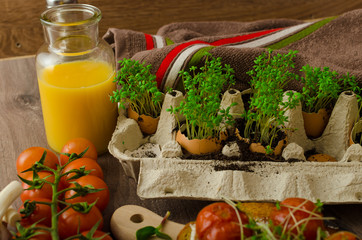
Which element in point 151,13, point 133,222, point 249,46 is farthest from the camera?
point 151,13

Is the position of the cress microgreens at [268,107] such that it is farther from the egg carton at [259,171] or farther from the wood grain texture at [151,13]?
→ the wood grain texture at [151,13]

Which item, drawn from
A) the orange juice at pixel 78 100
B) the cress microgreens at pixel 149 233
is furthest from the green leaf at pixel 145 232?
the orange juice at pixel 78 100

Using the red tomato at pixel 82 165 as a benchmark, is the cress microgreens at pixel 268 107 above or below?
above

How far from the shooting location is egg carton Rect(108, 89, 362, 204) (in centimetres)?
88

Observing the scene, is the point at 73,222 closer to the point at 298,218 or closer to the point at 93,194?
the point at 93,194

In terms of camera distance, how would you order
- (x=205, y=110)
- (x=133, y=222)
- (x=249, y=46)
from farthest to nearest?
1. (x=249, y=46)
2. (x=205, y=110)
3. (x=133, y=222)

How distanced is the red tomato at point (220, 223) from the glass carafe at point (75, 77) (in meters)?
0.44

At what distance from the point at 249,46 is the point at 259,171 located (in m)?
0.53

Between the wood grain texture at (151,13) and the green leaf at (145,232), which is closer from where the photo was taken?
the green leaf at (145,232)

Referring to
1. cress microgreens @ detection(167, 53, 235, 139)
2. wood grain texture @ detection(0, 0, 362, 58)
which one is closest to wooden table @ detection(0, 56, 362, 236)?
cress microgreens @ detection(167, 53, 235, 139)

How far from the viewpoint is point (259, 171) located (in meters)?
0.92

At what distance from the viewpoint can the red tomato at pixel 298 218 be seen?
689 millimetres

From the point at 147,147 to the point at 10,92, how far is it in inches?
21.7

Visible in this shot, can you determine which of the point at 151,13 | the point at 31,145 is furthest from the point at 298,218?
the point at 151,13
